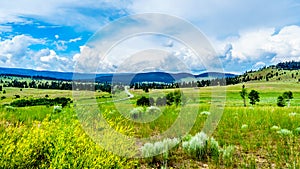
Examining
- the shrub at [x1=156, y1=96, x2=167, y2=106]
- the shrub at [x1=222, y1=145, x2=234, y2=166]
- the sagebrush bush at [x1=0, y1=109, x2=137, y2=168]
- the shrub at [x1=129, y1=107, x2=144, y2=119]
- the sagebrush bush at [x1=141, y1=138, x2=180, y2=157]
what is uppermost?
the shrub at [x1=156, y1=96, x2=167, y2=106]

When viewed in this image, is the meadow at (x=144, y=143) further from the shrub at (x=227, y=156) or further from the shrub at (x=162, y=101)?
the shrub at (x=162, y=101)

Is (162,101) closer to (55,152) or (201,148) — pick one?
(201,148)

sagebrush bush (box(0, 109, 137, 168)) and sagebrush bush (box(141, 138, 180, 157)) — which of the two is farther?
sagebrush bush (box(141, 138, 180, 157))

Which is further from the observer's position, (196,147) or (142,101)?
(142,101)

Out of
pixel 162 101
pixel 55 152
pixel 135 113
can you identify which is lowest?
pixel 55 152

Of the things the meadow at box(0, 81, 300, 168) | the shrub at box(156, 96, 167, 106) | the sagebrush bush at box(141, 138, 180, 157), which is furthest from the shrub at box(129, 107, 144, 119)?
the sagebrush bush at box(141, 138, 180, 157)

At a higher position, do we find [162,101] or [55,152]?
[162,101]

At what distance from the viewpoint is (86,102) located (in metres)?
9.80

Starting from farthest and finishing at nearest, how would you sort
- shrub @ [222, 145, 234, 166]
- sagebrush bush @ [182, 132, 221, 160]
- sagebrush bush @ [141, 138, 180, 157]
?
sagebrush bush @ [182, 132, 221, 160] < sagebrush bush @ [141, 138, 180, 157] < shrub @ [222, 145, 234, 166]

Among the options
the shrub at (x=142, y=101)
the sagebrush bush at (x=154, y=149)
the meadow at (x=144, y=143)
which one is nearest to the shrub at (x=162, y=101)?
the meadow at (x=144, y=143)

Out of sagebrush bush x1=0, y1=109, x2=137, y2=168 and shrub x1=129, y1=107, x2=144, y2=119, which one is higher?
shrub x1=129, y1=107, x2=144, y2=119

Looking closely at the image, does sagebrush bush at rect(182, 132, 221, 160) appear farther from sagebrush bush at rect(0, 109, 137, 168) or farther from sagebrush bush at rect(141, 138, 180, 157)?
sagebrush bush at rect(0, 109, 137, 168)

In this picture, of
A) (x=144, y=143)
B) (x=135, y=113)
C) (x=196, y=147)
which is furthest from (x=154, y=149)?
(x=135, y=113)

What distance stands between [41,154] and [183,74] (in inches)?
156
